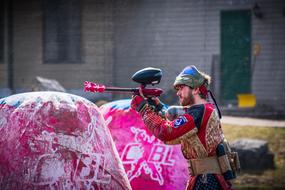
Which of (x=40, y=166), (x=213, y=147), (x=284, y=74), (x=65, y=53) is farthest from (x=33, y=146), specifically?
(x=65, y=53)

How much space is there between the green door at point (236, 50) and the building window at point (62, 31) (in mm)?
3988

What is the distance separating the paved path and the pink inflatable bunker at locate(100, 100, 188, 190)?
734 cm

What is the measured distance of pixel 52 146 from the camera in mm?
4383

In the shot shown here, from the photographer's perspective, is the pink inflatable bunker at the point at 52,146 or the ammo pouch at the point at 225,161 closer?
the pink inflatable bunker at the point at 52,146

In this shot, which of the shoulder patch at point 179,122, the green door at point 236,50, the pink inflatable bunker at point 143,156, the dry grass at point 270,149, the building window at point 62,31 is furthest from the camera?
the building window at point 62,31

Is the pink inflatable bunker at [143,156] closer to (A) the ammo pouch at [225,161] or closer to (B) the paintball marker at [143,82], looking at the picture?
(A) the ammo pouch at [225,161]

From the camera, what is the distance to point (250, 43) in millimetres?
17984

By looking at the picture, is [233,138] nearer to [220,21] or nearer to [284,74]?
[284,74]

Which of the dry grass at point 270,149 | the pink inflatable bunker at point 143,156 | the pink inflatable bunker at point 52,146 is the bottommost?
the dry grass at point 270,149

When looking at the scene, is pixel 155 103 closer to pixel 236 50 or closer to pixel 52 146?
pixel 52 146

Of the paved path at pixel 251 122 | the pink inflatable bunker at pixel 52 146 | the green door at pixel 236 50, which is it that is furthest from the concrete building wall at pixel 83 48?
the pink inflatable bunker at pixel 52 146

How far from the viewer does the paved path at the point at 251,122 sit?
13.6 meters

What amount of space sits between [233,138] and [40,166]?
8.34 meters

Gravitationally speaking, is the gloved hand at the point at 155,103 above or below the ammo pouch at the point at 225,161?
above
